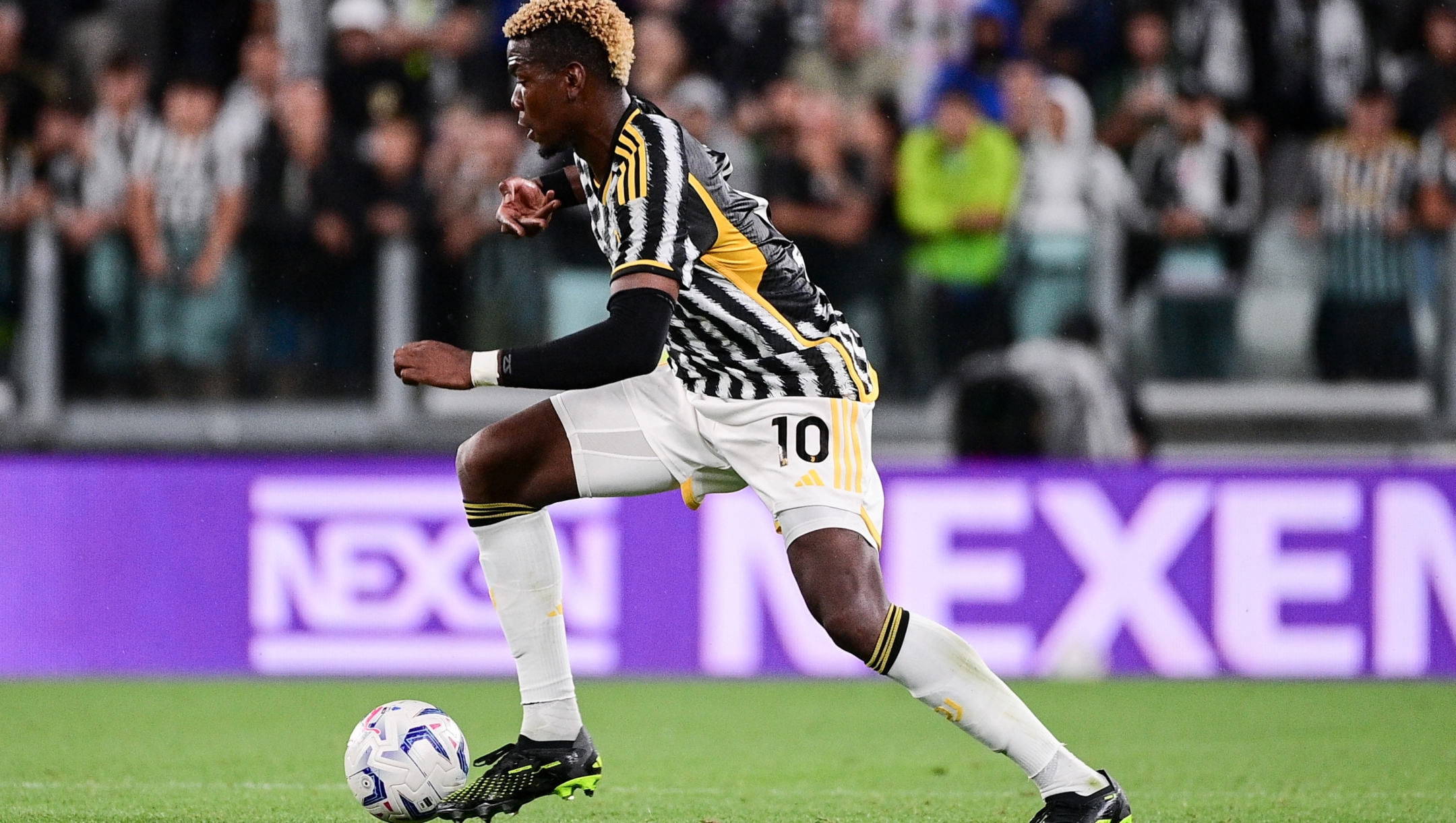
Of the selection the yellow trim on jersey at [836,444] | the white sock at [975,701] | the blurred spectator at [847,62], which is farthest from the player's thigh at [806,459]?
the blurred spectator at [847,62]

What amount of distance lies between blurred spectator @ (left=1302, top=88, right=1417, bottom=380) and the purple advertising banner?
0.94 metres

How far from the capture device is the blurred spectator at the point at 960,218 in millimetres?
9938

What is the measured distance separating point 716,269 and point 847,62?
5.93 m

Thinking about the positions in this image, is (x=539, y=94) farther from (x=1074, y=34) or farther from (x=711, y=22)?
(x=1074, y=34)

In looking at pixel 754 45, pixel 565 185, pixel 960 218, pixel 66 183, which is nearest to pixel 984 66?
pixel 960 218

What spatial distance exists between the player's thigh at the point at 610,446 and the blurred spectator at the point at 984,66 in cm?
550

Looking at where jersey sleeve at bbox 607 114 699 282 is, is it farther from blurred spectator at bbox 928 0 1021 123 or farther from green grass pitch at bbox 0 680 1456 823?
blurred spectator at bbox 928 0 1021 123

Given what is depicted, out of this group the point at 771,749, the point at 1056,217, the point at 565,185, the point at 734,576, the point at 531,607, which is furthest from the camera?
the point at 1056,217

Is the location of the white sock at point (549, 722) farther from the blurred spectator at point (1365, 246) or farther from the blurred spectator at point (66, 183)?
the blurred spectator at point (1365, 246)

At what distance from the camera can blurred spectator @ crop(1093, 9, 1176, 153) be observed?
10.5m

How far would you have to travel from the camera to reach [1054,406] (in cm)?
982

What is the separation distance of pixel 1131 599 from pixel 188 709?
435 centimetres

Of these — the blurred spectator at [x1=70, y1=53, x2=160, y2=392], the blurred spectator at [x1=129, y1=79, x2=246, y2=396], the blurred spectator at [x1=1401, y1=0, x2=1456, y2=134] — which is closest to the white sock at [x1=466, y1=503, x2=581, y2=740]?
the blurred spectator at [x1=129, y1=79, x2=246, y2=396]

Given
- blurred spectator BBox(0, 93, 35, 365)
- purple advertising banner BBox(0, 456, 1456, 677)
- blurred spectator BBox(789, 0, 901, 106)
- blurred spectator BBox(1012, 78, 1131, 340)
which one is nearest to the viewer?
purple advertising banner BBox(0, 456, 1456, 677)
